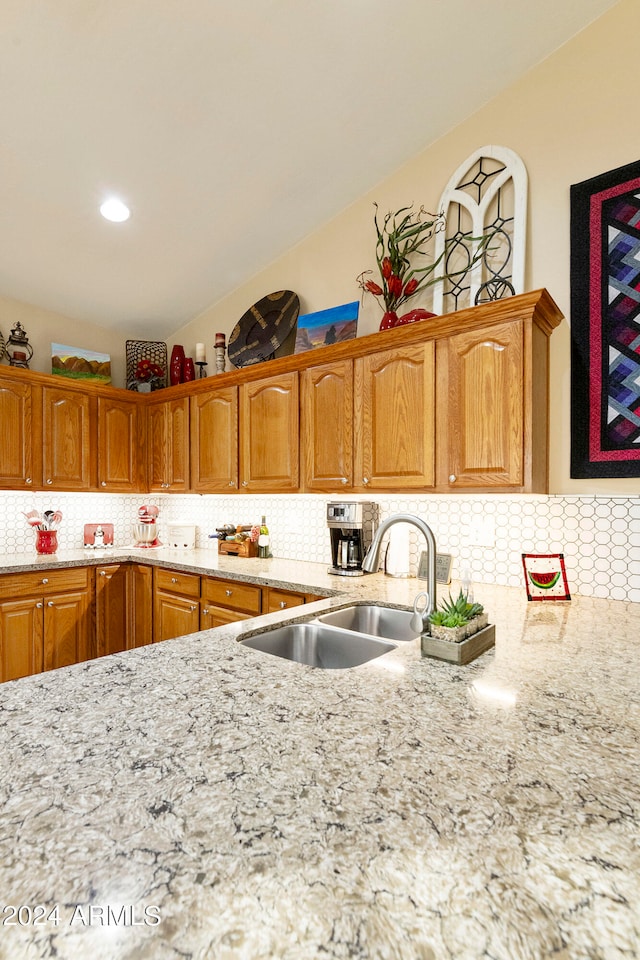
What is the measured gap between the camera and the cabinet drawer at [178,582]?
2.95m

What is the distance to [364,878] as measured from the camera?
1.74 ft

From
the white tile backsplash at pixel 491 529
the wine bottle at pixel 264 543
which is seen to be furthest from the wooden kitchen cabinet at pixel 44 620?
the wine bottle at pixel 264 543

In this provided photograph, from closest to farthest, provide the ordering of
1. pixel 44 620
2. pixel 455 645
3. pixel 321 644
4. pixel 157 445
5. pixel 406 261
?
pixel 455 645 < pixel 321 644 < pixel 406 261 < pixel 44 620 < pixel 157 445

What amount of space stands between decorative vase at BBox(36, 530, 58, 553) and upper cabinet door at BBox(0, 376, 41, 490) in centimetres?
36

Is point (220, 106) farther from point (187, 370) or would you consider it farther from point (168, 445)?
point (168, 445)

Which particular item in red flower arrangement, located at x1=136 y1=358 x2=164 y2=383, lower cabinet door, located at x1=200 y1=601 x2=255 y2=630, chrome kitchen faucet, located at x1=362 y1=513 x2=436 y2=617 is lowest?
lower cabinet door, located at x1=200 y1=601 x2=255 y2=630

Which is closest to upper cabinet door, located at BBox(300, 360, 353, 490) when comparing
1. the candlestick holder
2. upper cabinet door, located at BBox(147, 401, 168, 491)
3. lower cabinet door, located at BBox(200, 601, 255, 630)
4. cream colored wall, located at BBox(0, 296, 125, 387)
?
lower cabinet door, located at BBox(200, 601, 255, 630)

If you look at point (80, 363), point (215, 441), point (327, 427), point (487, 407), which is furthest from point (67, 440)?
point (487, 407)

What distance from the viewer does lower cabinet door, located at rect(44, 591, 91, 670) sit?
120 inches

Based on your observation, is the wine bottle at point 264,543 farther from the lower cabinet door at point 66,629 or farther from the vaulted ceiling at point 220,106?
the vaulted ceiling at point 220,106

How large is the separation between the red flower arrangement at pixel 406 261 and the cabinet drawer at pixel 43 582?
246 cm

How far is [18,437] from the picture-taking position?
128 inches

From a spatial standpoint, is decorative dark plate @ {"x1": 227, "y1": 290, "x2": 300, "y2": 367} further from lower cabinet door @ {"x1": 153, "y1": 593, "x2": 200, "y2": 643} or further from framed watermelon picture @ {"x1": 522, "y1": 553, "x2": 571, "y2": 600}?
framed watermelon picture @ {"x1": 522, "y1": 553, "x2": 571, "y2": 600}

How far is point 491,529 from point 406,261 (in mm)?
1520
